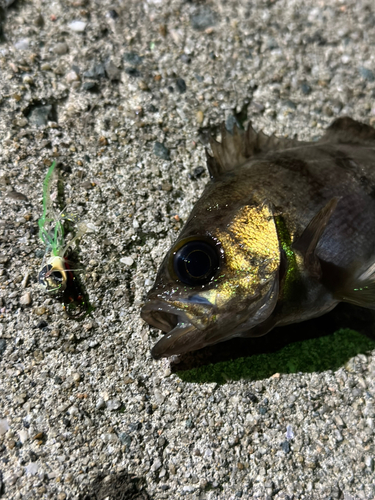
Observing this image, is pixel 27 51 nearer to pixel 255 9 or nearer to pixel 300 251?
pixel 255 9

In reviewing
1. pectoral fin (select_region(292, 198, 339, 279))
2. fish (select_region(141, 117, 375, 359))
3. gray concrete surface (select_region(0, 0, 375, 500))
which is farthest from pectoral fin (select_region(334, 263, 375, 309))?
gray concrete surface (select_region(0, 0, 375, 500))

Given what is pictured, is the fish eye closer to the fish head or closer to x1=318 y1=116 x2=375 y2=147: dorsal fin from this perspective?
the fish head

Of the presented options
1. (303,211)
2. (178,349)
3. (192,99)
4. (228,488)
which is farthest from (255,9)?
(228,488)

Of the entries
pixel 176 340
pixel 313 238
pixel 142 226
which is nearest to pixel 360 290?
pixel 313 238

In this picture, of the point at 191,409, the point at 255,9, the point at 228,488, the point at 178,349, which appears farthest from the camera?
the point at 255,9

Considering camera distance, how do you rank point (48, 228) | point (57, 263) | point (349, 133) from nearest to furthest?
point (57, 263) < point (48, 228) < point (349, 133)

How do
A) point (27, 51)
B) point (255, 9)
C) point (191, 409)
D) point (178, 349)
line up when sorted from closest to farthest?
point (178, 349)
point (191, 409)
point (27, 51)
point (255, 9)

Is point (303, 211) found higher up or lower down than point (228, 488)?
higher up

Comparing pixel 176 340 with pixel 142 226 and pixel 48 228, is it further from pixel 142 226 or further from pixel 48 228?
pixel 48 228

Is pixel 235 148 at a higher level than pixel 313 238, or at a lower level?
higher
